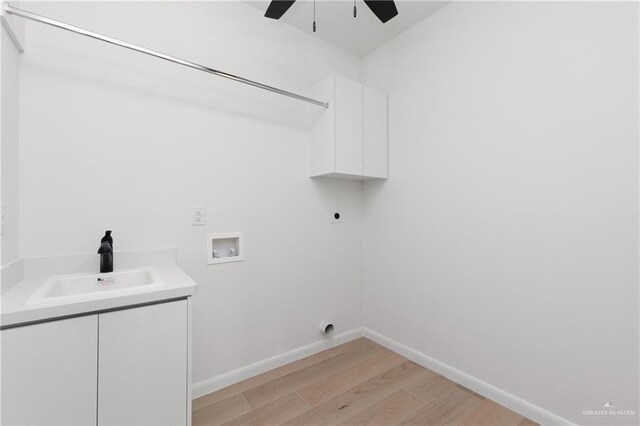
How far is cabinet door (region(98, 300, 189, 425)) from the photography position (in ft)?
3.70

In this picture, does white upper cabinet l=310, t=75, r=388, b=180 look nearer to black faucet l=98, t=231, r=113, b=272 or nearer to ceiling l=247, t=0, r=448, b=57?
ceiling l=247, t=0, r=448, b=57

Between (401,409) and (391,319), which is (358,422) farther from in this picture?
(391,319)

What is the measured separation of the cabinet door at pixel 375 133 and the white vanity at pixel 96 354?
64.6 inches

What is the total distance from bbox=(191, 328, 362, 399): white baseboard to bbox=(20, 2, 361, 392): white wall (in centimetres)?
4

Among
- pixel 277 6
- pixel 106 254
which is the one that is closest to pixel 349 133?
pixel 277 6

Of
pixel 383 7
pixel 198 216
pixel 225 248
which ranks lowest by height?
pixel 225 248

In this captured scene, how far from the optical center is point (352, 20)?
2285 millimetres

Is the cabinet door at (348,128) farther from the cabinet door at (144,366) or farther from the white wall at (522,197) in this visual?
the cabinet door at (144,366)

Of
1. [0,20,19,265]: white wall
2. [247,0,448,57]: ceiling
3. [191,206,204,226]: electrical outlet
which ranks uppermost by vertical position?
[247,0,448,57]: ceiling

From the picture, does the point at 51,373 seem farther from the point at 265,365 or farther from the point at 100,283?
the point at 265,365

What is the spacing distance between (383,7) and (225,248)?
168 cm

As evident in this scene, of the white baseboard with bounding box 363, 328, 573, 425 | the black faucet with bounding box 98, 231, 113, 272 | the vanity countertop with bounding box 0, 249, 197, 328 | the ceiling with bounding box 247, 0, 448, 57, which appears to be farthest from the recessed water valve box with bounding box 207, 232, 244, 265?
the ceiling with bounding box 247, 0, 448, 57

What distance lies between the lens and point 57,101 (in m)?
1.51

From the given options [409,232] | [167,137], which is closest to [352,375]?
[409,232]
